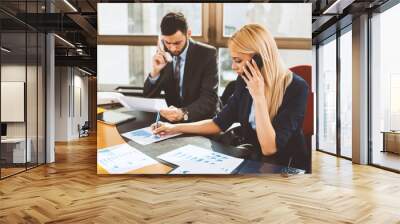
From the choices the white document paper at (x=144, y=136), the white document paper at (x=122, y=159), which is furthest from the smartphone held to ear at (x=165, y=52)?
the white document paper at (x=122, y=159)

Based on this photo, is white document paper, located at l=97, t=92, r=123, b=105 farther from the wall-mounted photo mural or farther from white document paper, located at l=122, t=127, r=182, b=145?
white document paper, located at l=122, t=127, r=182, b=145

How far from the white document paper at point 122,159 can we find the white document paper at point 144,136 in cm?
17

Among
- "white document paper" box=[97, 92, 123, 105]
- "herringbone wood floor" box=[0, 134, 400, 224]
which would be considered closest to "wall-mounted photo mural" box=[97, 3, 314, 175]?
"white document paper" box=[97, 92, 123, 105]

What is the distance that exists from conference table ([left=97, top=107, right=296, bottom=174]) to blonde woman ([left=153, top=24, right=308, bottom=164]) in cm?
14

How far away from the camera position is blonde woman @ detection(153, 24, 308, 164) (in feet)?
21.4

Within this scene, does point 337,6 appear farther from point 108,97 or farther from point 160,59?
point 108,97

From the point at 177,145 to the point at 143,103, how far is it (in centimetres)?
94

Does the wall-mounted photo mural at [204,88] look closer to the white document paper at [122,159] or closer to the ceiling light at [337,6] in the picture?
the white document paper at [122,159]

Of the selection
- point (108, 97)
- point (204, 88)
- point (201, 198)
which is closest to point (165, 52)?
point (204, 88)

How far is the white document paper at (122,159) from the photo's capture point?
6.60 metres

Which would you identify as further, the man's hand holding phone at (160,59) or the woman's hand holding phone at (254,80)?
the man's hand holding phone at (160,59)

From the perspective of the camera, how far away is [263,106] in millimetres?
6496

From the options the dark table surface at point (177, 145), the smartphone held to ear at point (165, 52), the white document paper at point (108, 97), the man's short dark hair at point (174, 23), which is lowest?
the dark table surface at point (177, 145)

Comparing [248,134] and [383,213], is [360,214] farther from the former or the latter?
[248,134]
